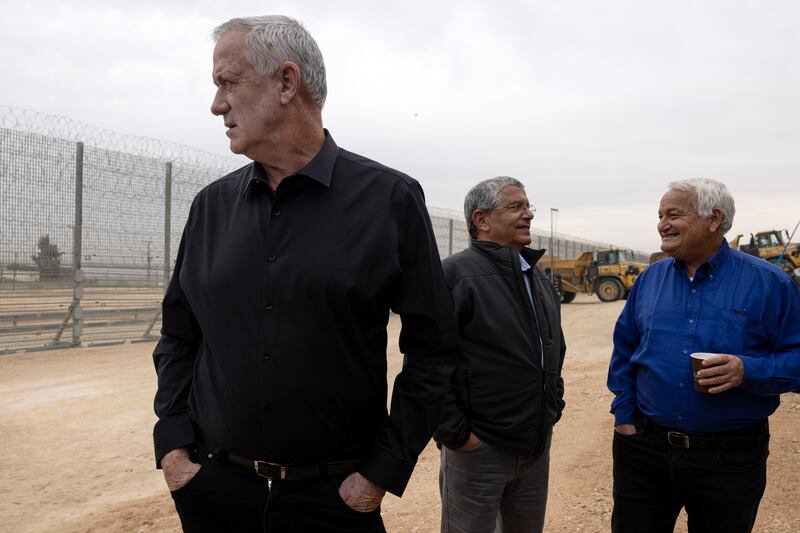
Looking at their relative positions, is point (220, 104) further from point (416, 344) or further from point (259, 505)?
point (259, 505)

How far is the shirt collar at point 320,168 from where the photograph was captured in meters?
1.83

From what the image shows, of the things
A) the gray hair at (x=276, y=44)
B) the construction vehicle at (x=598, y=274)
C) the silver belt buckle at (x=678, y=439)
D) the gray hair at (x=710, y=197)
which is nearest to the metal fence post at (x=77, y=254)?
the gray hair at (x=276, y=44)

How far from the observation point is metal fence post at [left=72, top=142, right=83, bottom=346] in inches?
451

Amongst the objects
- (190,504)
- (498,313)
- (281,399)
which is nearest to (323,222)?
(281,399)

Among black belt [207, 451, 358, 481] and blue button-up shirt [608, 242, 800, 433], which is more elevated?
blue button-up shirt [608, 242, 800, 433]

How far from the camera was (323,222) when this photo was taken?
5.91 ft

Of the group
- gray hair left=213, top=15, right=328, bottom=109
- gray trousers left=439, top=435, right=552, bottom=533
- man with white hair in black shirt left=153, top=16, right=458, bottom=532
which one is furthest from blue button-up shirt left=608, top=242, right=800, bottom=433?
gray hair left=213, top=15, right=328, bottom=109

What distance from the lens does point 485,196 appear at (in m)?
3.15

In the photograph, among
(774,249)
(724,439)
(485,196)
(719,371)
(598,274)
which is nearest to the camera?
(719,371)

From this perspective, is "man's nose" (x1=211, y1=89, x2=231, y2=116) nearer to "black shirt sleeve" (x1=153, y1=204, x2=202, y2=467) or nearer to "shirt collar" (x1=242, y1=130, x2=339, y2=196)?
"shirt collar" (x1=242, y1=130, x2=339, y2=196)

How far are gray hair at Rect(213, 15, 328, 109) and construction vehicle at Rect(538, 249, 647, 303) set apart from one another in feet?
74.2

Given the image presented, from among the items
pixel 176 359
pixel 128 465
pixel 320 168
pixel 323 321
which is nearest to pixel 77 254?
pixel 128 465

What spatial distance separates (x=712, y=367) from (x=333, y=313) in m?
1.49

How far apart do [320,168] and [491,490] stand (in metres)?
1.59
